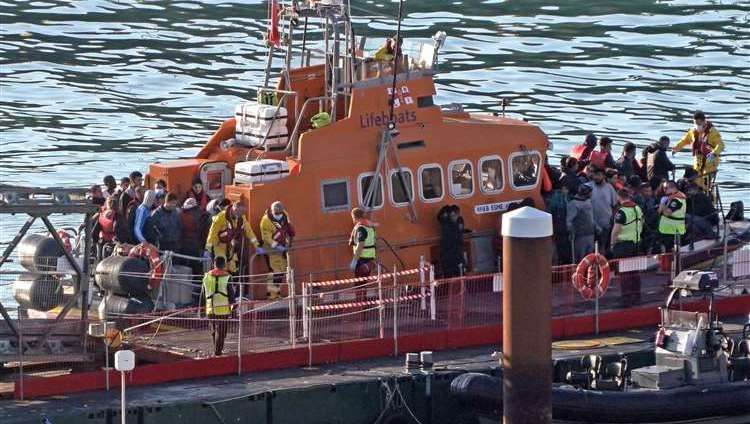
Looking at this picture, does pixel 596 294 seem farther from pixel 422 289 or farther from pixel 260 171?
pixel 260 171

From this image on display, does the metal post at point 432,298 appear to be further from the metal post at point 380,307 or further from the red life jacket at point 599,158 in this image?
the red life jacket at point 599,158

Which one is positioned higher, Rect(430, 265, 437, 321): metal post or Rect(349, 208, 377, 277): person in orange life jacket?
Rect(349, 208, 377, 277): person in orange life jacket

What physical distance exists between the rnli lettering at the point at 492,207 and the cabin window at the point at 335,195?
1972 millimetres

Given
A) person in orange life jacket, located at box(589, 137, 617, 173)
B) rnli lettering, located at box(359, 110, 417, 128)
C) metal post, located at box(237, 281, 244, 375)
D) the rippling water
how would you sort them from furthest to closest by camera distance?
the rippling water → person in orange life jacket, located at box(589, 137, 617, 173) → rnli lettering, located at box(359, 110, 417, 128) → metal post, located at box(237, 281, 244, 375)

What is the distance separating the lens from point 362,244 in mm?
→ 21812

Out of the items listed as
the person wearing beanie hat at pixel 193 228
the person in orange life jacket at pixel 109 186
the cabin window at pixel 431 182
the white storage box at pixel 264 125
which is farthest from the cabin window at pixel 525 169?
the person in orange life jacket at pixel 109 186

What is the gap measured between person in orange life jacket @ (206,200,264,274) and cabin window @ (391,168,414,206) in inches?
84.9

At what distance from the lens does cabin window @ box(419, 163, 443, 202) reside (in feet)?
75.5

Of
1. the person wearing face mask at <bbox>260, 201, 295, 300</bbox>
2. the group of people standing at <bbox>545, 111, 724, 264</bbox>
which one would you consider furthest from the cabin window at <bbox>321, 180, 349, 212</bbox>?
the group of people standing at <bbox>545, 111, 724, 264</bbox>

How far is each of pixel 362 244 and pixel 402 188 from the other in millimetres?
1396

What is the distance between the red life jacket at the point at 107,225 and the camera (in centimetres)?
2292

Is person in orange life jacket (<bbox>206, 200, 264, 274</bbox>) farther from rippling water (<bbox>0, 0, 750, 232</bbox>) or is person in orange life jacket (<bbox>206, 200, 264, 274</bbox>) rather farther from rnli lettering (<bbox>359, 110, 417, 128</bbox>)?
rippling water (<bbox>0, 0, 750, 232</bbox>)

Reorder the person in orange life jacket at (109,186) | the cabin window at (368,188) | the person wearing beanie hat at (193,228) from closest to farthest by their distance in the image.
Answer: the person wearing beanie hat at (193,228)
the cabin window at (368,188)
the person in orange life jacket at (109,186)

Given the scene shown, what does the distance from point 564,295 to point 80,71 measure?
2729 centimetres
